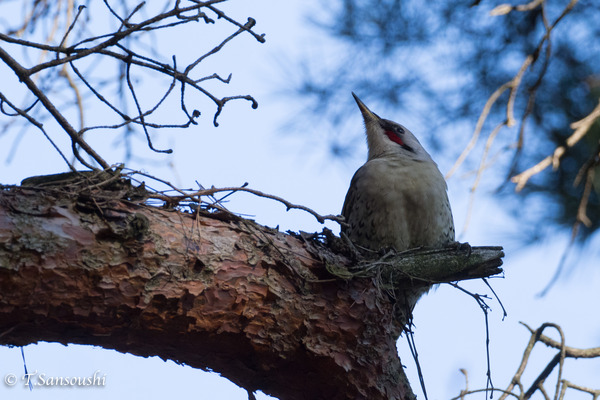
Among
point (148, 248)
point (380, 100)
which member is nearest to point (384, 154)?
point (380, 100)

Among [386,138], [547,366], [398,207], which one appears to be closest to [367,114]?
[386,138]

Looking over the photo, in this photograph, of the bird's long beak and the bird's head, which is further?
the bird's long beak

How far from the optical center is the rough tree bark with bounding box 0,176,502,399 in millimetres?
2129

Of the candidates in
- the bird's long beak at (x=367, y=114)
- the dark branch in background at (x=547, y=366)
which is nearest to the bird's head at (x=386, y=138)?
the bird's long beak at (x=367, y=114)

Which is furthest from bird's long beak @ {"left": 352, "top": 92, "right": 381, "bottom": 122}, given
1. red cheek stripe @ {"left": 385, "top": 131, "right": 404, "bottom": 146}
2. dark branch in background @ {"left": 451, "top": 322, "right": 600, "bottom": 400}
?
dark branch in background @ {"left": 451, "top": 322, "right": 600, "bottom": 400}

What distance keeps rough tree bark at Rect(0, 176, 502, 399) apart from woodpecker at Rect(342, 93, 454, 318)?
4.48 feet

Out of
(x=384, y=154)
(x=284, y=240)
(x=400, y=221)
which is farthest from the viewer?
(x=384, y=154)

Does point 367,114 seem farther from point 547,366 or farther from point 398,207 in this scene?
point 547,366

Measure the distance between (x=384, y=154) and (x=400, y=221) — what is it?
Answer: 0.83 meters

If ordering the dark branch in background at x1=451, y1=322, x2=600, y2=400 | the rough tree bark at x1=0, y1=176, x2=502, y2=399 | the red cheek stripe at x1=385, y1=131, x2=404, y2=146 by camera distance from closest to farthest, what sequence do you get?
the rough tree bark at x1=0, y1=176, x2=502, y2=399
the dark branch in background at x1=451, y1=322, x2=600, y2=400
the red cheek stripe at x1=385, y1=131, x2=404, y2=146

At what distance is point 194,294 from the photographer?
2322 millimetres

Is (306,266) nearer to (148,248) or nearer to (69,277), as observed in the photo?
(148,248)

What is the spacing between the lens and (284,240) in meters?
2.65

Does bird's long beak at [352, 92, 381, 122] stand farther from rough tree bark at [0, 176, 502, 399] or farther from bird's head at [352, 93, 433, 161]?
rough tree bark at [0, 176, 502, 399]
